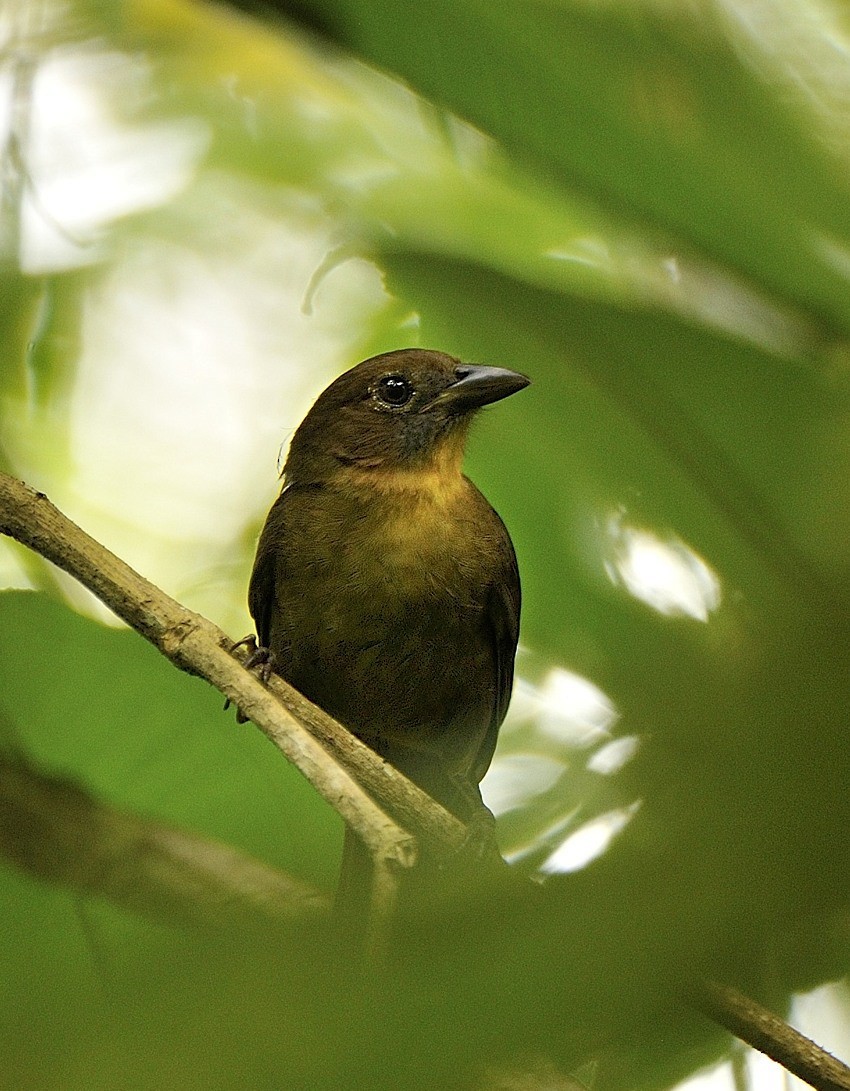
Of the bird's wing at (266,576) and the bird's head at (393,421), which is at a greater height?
the bird's head at (393,421)

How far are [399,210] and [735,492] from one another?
32.8 inches

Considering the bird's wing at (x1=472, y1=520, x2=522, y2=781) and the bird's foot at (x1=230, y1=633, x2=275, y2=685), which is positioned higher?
the bird's wing at (x1=472, y1=520, x2=522, y2=781)

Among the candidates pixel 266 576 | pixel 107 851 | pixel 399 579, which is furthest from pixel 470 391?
pixel 107 851

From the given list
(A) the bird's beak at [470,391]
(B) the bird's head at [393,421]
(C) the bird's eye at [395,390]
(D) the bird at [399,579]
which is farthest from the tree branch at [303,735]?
(C) the bird's eye at [395,390]

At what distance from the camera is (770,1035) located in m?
0.62

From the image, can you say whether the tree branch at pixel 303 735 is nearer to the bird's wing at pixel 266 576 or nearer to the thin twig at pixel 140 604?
the thin twig at pixel 140 604

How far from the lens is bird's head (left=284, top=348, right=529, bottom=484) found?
3.23 metres

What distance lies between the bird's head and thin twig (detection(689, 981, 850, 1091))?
2514 millimetres

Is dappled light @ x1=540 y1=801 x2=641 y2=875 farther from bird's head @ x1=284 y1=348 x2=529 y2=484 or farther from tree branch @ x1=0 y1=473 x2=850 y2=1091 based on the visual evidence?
bird's head @ x1=284 y1=348 x2=529 y2=484

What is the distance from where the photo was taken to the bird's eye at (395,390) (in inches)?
129

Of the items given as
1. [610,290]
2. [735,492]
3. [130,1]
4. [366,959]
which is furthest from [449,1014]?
[130,1]

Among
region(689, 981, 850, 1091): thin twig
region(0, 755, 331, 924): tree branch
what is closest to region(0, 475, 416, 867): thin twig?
region(0, 755, 331, 924): tree branch

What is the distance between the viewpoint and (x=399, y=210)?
133 centimetres

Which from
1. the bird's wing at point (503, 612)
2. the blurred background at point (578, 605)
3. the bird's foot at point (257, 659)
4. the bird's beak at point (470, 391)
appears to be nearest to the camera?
the blurred background at point (578, 605)
